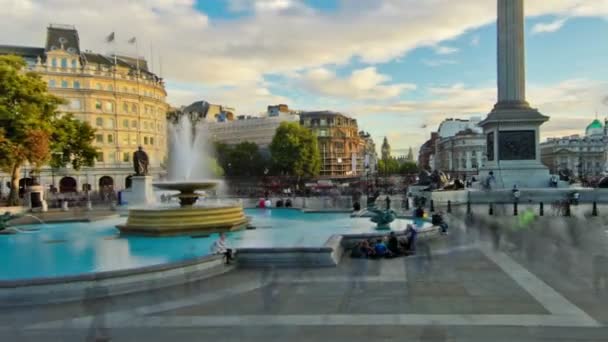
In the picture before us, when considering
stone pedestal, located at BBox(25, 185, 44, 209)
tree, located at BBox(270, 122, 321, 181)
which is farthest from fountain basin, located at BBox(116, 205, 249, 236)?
tree, located at BBox(270, 122, 321, 181)

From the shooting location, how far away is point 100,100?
240 feet

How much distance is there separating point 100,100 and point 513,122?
5954 cm

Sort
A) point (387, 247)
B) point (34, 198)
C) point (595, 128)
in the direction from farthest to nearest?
point (595, 128)
point (34, 198)
point (387, 247)

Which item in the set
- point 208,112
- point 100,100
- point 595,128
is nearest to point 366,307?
point 100,100

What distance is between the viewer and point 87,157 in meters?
40.3

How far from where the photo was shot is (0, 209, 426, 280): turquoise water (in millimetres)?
13736

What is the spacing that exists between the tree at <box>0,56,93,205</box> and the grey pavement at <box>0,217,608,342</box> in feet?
87.2

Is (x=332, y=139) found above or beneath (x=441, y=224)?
above

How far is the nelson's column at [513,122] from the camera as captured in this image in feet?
123

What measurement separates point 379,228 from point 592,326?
12051 mm

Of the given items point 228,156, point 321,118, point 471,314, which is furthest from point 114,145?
point 471,314

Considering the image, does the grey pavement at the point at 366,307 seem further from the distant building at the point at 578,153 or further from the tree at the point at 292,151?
the distant building at the point at 578,153

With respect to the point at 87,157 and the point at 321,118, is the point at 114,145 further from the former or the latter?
the point at 321,118

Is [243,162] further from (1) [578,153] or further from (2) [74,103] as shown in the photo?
(1) [578,153]
